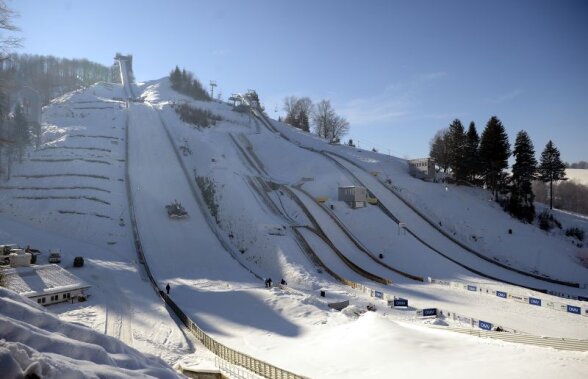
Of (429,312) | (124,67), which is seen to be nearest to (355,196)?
(429,312)

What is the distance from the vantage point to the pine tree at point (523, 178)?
49.2 meters

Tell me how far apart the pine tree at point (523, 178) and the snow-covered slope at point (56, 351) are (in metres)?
49.8

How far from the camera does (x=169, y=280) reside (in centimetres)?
3238

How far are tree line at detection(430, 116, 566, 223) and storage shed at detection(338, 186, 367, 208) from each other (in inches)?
634

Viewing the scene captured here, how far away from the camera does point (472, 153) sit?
5584cm

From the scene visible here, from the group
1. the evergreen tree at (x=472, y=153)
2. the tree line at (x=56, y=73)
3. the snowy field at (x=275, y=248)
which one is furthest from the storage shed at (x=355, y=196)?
the tree line at (x=56, y=73)

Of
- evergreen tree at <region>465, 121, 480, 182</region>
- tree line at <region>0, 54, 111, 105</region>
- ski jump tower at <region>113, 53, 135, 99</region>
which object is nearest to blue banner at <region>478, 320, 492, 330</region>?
evergreen tree at <region>465, 121, 480, 182</region>

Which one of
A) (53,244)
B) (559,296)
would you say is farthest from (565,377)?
(53,244)

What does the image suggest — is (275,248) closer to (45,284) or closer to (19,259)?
(45,284)

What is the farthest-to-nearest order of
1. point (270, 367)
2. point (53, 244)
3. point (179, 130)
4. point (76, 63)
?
point (76, 63) < point (179, 130) < point (53, 244) < point (270, 367)

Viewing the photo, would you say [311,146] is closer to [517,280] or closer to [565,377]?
[517,280]

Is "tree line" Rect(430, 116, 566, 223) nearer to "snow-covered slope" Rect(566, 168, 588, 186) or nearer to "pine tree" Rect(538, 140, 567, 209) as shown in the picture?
"pine tree" Rect(538, 140, 567, 209)

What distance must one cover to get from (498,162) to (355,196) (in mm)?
21423

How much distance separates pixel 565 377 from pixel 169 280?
89.9ft
